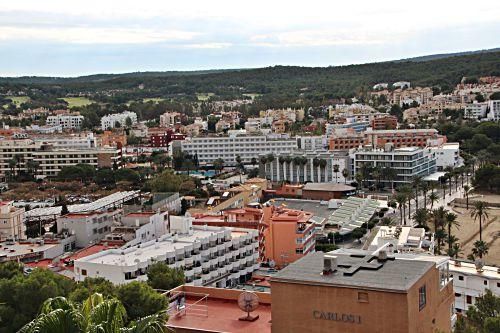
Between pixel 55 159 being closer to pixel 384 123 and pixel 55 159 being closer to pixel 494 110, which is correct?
pixel 384 123

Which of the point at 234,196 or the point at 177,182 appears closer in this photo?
the point at 234,196

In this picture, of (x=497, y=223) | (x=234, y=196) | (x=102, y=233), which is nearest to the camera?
(x=102, y=233)

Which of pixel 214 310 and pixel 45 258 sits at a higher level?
pixel 214 310

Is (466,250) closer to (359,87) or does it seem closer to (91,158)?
(91,158)

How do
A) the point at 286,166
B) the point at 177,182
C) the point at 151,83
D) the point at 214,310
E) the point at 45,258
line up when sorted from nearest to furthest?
the point at 214,310
the point at 45,258
the point at 177,182
the point at 286,166
the point at 151,83

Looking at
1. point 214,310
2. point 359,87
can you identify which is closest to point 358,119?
point 359,87
